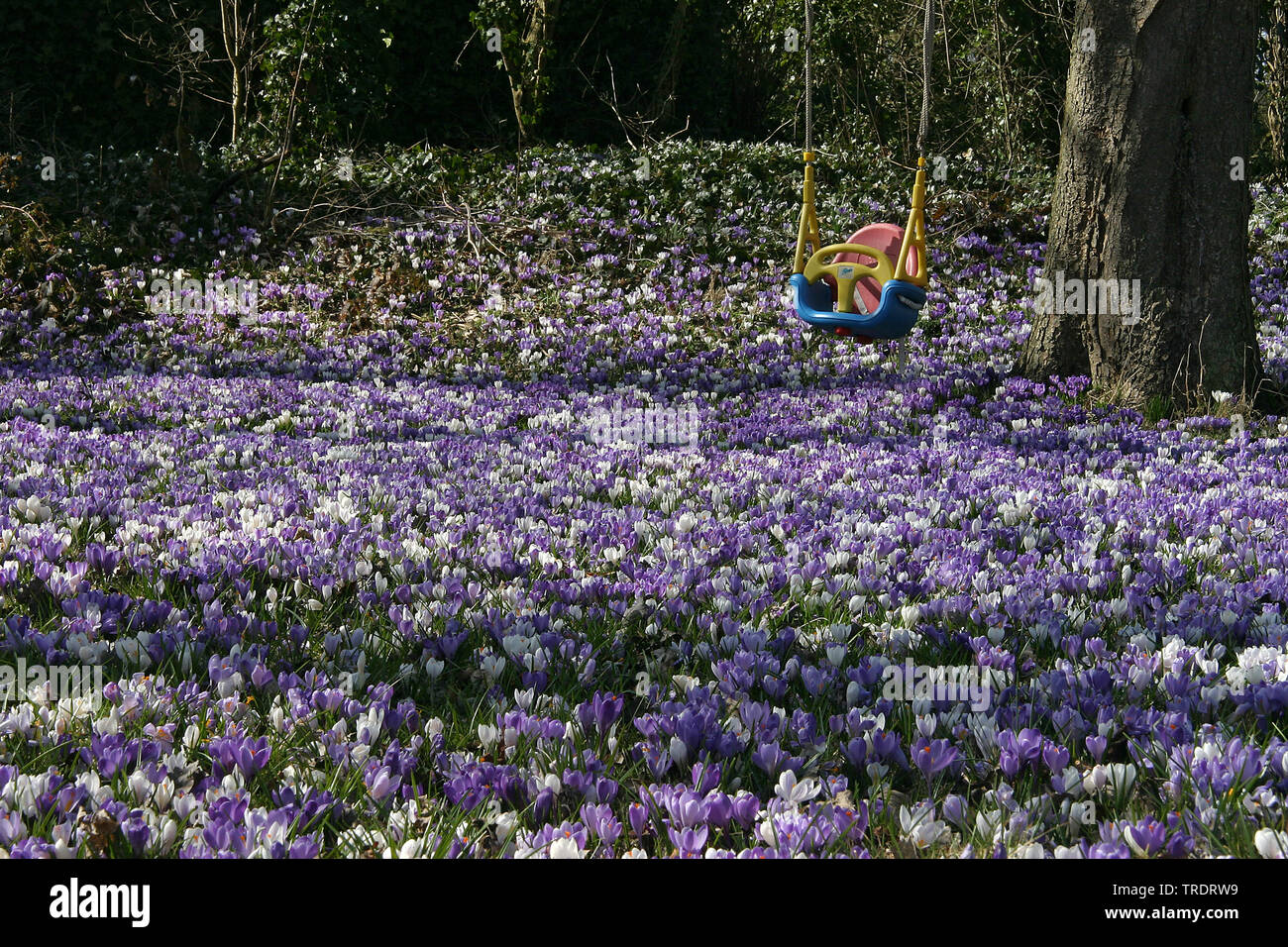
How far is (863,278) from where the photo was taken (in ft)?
22.9

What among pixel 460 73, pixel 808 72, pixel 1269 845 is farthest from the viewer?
pixel 460 73

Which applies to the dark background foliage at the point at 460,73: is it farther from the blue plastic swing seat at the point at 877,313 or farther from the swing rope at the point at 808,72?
the blue plastic swing seat at the point at 877,313

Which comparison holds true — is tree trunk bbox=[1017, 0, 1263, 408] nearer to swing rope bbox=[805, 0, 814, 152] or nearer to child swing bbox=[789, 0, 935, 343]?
child swing bbox=[789, 0, 935, 343]

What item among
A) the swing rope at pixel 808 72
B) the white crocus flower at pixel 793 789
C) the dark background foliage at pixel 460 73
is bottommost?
the white crocus flower at pixel 793 789

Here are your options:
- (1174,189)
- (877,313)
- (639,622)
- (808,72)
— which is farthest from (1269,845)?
(1174,189)

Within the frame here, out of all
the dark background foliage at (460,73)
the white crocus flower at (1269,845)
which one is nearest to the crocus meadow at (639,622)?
the white crocus flower at (1269,845)

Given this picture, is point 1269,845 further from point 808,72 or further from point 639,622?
point 808,72

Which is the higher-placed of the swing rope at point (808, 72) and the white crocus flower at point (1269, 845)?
the swing rope at point (808, 72)

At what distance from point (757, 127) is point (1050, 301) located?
12585mm

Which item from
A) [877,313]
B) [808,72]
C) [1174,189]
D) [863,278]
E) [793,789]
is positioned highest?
[808,72]

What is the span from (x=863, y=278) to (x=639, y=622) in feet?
14.6

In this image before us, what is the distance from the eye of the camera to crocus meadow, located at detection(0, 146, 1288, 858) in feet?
6.66

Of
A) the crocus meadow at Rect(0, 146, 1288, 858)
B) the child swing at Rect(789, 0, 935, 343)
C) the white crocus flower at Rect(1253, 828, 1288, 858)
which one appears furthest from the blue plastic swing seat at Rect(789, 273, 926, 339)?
the white crocus flower at Rect(1253, 828, 1288, 858)

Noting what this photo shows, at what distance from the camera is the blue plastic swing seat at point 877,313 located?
246 inches
